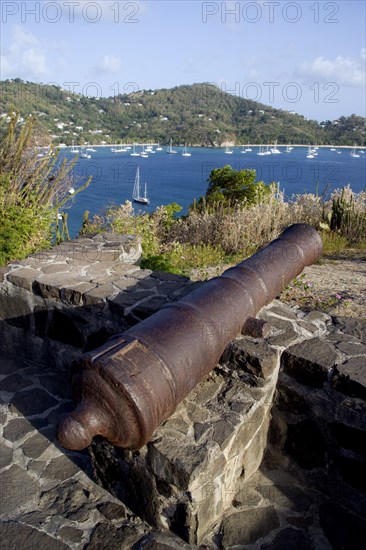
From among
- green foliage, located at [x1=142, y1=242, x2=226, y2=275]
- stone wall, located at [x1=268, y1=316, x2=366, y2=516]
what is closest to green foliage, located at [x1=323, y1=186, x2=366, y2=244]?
green foliage, located at [x1=142, y1=242, x2=226, y2=275]

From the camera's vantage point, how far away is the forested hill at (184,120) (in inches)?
1636

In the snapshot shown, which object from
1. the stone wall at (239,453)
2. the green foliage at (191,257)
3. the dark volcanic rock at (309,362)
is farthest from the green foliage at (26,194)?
the dark volcanic rock at (309,362)

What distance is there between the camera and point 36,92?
1459 inches

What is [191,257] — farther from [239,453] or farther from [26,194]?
[239,453]

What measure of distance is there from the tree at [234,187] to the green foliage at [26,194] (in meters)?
4.53

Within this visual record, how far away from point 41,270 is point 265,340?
235cm

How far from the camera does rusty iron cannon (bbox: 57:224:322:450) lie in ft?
6.45

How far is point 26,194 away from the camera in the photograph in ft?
21.1

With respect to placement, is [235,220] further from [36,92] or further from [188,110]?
[188,110]

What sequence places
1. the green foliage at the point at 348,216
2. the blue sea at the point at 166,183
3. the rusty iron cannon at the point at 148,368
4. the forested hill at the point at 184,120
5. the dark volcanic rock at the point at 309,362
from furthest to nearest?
the forested hill at the point at 184,120, the blue sea at the point at 166,183, the green foliage at the point at 348,216, the dark volcanic rock at the point at 309,362, the rusty iron cannon at the point at 148,368

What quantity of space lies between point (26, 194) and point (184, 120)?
6508 cm

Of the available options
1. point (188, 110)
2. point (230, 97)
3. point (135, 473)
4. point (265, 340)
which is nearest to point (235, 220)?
point (265, 340)

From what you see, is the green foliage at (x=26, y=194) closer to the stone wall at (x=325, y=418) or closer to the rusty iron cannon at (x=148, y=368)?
the rusty iron cannon at (x=148, y=368)

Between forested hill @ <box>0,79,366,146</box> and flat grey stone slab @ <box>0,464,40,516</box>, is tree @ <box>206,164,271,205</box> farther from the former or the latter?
forested hill @ <box>0,79,366,146</box>
